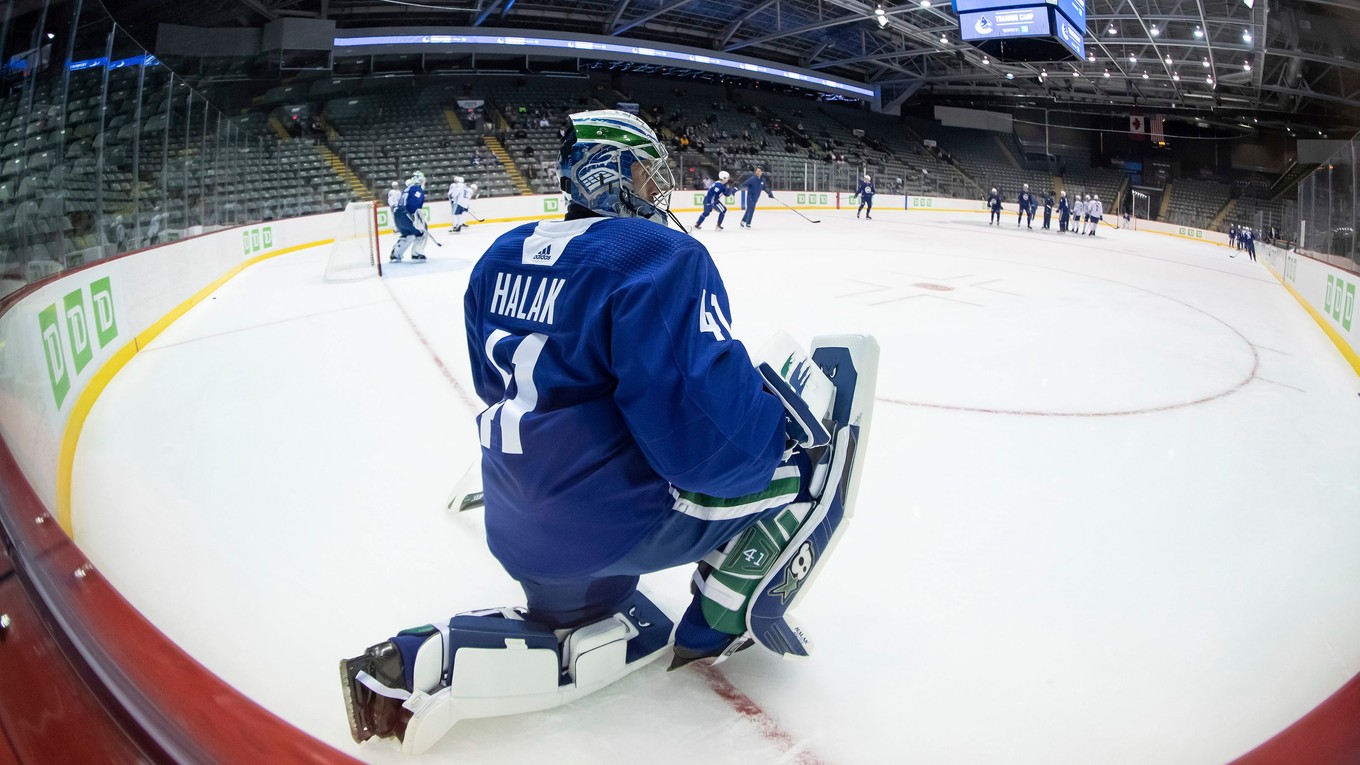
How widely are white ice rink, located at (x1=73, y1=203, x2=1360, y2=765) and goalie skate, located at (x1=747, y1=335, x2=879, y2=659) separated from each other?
17cm

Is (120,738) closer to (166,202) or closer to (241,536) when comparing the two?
(241,536)

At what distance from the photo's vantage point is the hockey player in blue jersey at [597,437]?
1209mm

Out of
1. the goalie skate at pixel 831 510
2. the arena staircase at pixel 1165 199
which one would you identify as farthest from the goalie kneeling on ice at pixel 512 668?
the arena staircase at pixel 1165 199

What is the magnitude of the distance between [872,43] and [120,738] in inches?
1270

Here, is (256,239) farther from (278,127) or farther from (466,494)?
(278,127)

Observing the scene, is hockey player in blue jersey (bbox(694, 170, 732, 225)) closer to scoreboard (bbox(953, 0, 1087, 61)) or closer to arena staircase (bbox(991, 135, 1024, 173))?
scoreboard (bbox(953, 0, 1087, 61))

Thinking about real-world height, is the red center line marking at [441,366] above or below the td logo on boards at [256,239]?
below

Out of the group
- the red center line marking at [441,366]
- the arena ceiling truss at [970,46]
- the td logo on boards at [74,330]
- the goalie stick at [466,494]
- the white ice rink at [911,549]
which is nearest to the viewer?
the white ice rink at [911,549]

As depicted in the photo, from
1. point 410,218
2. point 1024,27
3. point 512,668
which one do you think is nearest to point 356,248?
point 410,218

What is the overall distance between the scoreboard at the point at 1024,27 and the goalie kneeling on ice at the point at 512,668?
15.6 m

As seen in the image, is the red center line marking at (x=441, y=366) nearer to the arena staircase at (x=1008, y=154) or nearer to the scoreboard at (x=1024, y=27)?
the scoreboard at (x=1024, y=27)

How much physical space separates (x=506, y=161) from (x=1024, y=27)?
14.4 m

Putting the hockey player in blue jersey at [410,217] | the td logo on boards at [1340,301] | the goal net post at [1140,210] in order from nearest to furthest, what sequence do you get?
the td logo on boards at [1340,301] → the hockey player in blue jersey at [410,217] → the goal net post at [1140,210]

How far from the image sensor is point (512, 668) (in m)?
1.39
